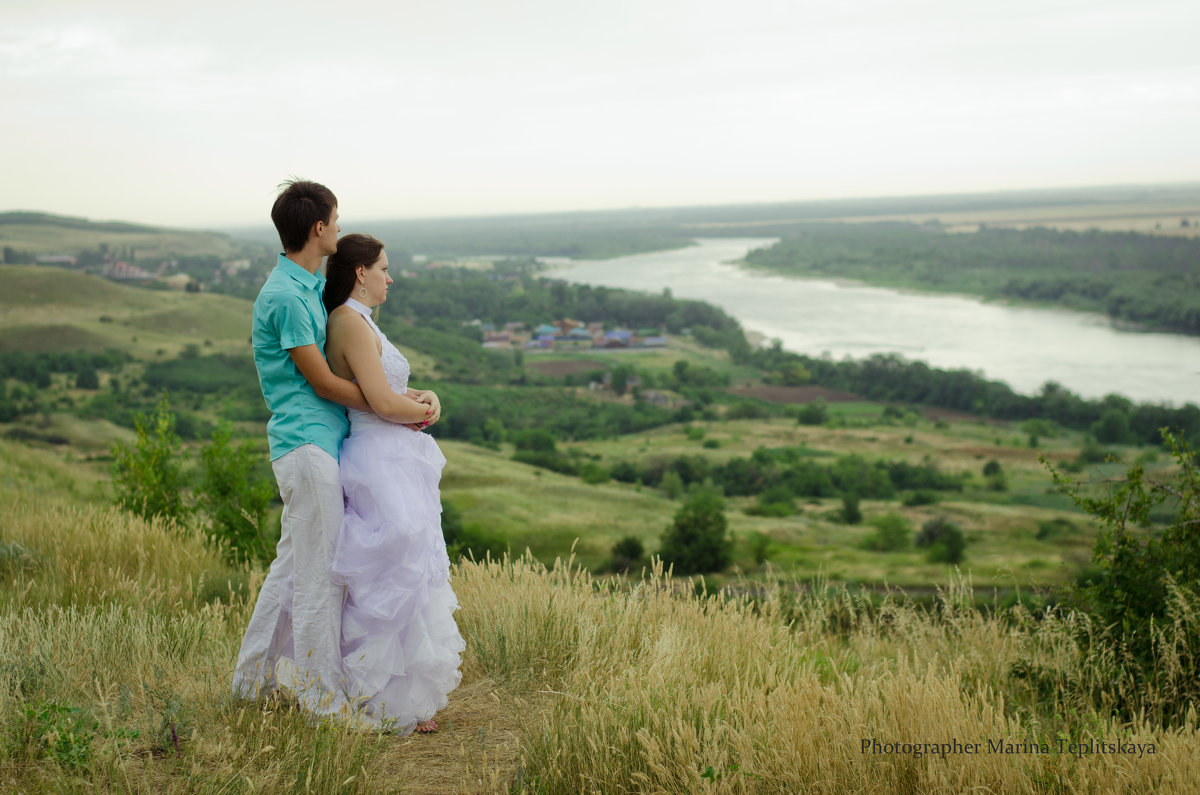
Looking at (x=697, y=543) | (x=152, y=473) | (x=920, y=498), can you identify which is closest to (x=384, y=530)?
(x=152, y=473)

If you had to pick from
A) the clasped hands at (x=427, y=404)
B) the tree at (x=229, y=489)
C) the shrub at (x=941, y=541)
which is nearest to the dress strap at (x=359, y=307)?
the clasped hands at (x=427, y=404)

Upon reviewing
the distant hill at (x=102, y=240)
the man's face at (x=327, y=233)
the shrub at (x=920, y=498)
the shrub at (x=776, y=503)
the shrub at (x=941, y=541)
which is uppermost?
the distant hill at (x=102, y=240)

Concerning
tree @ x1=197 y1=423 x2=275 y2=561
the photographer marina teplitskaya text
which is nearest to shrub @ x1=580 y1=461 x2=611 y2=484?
tree @ x1=197 y1=423 x2=275 y2=561

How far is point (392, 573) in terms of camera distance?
117 inches

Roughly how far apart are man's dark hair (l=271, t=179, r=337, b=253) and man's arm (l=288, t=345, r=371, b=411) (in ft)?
1.36

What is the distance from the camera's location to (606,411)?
86.2m

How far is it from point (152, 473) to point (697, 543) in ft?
115

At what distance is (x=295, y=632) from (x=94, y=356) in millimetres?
78896

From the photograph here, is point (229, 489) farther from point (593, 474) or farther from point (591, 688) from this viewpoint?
point (593, 474)

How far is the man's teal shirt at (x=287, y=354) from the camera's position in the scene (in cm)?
285

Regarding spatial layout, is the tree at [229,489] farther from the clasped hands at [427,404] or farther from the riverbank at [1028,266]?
the riverbank at [1028,266]

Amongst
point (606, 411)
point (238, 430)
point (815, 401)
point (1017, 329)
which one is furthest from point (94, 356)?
point (1017, 329)

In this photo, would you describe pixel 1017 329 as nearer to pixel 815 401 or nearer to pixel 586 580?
pixel 815 401

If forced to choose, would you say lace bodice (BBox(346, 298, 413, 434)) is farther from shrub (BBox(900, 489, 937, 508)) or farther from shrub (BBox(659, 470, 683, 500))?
shrub (BBox(900, 489, 937, 508))
